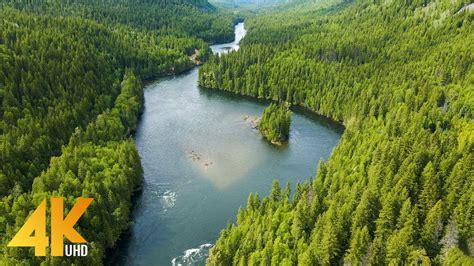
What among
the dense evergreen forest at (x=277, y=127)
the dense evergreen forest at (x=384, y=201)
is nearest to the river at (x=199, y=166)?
the dense evergreen forest at (x=277, y=127)

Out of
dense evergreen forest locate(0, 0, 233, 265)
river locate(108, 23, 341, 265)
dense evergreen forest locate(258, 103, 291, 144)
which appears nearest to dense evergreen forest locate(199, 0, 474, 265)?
river locate(108, 23, 341, 265)

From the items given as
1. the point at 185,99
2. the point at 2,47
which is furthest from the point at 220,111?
the point at 2,47

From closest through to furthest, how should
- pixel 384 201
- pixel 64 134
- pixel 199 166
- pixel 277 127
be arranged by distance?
pixel 384 201
pixel 64 134
pixel 199 166
pixel 277 127

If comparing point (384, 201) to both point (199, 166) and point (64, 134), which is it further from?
point (64, 134)

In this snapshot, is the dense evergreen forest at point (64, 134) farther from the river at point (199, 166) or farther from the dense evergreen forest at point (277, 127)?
the dense evergreen forest at point (277, 127)

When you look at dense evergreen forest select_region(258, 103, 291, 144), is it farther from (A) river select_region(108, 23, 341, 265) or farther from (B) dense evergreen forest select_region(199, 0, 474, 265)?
(B) dense evergreen forest select_region(199, 0, 474, 265)

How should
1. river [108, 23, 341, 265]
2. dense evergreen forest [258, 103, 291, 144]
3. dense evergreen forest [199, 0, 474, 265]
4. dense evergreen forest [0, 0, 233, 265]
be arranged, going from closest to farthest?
dense evergreen forest [199, 0, 474, 265], dense evergreen forest [0, 0, 233, 265], river [108, 23, 341, 265], dense evergreen forest [258, 103, 291, 144]

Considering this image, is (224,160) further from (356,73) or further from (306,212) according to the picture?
(356,73)

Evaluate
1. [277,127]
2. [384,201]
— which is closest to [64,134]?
[277,127]
